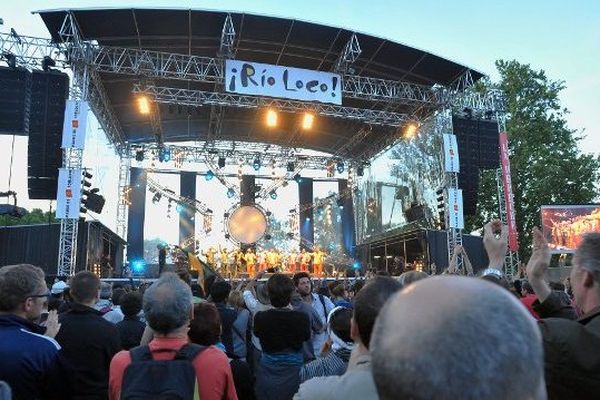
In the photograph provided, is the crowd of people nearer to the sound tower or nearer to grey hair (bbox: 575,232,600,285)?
grey hair (bbox: 575,232,600,285)

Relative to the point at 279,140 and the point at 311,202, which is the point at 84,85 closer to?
the point at 279,140

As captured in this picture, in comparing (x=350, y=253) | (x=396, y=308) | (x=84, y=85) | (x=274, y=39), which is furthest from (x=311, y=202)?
(x=396, y=308)

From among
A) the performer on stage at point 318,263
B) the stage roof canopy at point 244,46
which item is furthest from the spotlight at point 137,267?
the performer on stage at point 318,263

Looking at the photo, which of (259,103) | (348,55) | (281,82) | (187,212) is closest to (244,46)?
(259,103)

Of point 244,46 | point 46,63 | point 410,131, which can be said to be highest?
point 244,46

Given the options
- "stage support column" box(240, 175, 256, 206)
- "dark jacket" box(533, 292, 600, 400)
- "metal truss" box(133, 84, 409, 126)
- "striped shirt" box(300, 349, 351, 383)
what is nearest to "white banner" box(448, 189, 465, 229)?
"metal truss" box(133, 84, 409, 126)

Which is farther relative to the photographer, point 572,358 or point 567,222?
point 567,222

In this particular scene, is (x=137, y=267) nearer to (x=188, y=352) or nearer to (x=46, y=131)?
(x=46, y=131)

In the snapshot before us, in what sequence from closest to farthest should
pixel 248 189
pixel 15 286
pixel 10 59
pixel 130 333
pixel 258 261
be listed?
pixel 15 286
pixel 130 333
pixel 10 59
pixel 258 261
pixel 248 189

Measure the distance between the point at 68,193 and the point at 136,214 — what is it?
892 centimetres

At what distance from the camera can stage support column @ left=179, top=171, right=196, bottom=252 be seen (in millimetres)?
22172

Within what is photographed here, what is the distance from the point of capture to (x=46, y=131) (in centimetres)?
1254

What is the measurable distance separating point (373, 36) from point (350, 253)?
10887 millimetres

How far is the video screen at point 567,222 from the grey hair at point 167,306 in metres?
16.3
